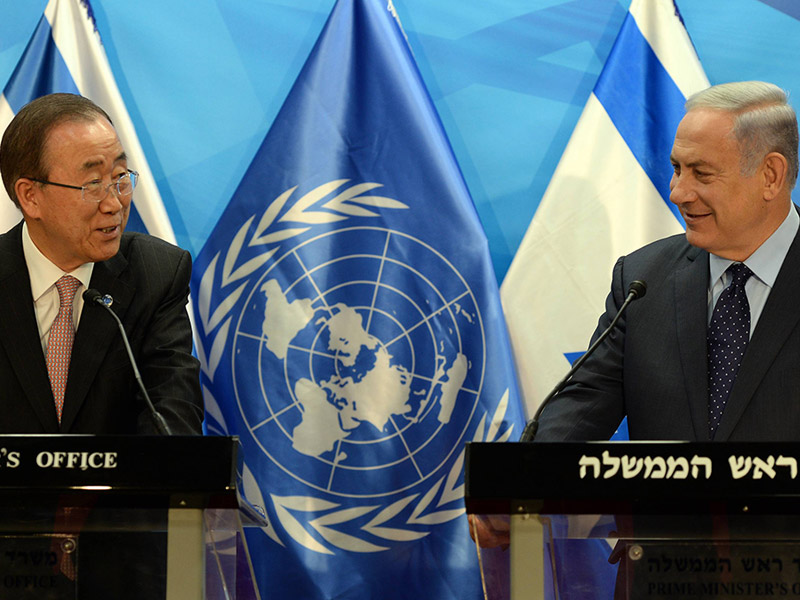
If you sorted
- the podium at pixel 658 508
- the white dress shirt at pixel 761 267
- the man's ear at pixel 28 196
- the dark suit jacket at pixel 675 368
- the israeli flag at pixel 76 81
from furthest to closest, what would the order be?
the israeli flag at pixel 76 81 < the man's ear at pixel 28 196 < the white dress shirt at pixel 761 267 < the dark suit jacket at pixel 675 368 < the podium at pixel 658 508

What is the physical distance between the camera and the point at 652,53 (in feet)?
10.4

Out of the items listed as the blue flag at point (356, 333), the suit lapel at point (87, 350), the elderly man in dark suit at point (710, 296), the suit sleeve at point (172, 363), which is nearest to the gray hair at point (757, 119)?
the elderly man in dark suit at point (710, 296)

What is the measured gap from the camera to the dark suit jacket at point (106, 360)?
2.31m

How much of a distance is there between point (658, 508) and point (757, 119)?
118cm

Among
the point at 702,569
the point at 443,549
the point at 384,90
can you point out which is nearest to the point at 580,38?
the point at 384,90

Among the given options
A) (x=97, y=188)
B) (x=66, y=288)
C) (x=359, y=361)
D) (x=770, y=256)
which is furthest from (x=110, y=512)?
(x=359, y=361)

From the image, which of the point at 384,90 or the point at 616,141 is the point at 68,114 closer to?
the point at 384,90

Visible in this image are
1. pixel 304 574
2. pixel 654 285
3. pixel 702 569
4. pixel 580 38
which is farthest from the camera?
pixel 580 38

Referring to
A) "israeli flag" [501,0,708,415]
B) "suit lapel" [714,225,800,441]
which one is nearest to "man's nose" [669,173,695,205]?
"suit lapel" [714,225,800,441]

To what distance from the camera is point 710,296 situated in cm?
232

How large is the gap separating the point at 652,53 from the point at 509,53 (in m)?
0.54

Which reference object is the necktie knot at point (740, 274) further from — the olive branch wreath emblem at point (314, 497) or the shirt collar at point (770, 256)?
the olive branch wreath emblem at point (314, 497)

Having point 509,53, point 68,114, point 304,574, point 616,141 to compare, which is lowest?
point 304,574

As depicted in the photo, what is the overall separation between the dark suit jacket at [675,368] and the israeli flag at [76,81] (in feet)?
4.74
